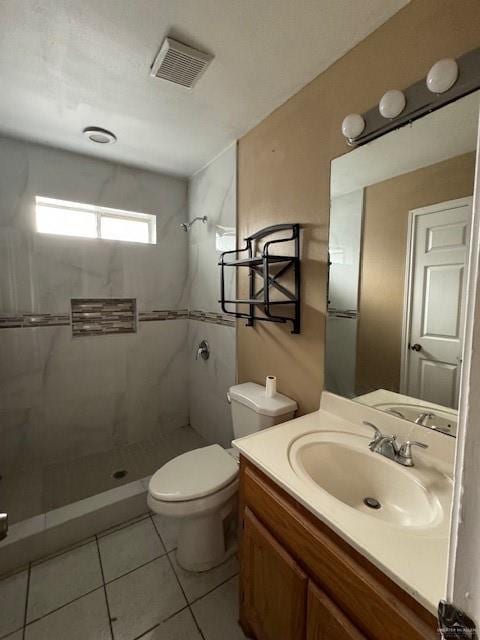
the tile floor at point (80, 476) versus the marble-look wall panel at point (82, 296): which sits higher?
the marble-look wall panel at point (82, 296)

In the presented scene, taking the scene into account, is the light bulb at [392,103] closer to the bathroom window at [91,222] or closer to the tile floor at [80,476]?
the bathroom window at [91,222]

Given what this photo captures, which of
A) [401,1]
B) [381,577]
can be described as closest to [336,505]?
[381,577]

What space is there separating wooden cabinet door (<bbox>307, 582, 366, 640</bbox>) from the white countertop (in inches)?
7.9

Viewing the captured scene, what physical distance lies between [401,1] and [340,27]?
20 cm

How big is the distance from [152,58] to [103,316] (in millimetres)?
1630

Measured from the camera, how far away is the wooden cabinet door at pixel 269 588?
0.83 metres

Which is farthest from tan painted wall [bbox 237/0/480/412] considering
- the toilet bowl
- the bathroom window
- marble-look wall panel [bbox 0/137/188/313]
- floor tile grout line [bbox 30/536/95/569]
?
floor tile grout line [bbox 30/536/95/569]

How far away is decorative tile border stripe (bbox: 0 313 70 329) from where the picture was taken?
191cm

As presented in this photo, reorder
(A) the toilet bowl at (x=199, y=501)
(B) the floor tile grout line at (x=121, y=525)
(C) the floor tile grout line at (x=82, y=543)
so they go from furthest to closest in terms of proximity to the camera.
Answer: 1. (B) the floor tile grout line at (x=121, y=525)
2. (C) the floor tile grout line at (x=82, y=543)
3. (A) the toilet bowl at (x=199, y=501)

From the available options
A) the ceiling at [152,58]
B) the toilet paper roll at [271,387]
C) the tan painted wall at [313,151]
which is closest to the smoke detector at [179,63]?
the ceiling at [152,58]

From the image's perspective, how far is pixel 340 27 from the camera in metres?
1.07

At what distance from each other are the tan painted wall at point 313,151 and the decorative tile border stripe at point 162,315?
826mm

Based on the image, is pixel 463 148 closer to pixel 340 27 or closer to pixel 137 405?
pixel 340 27

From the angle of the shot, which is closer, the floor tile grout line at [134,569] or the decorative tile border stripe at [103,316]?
the floor tile grout line at [134,569]
